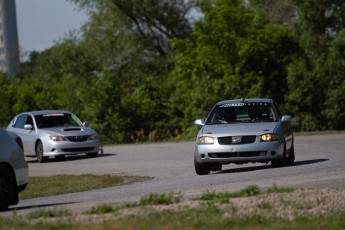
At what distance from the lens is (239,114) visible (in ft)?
77.3

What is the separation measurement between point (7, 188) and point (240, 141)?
7.19 metres

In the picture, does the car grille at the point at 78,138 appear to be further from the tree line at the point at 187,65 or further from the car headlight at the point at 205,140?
the tree line at the point at 187,65

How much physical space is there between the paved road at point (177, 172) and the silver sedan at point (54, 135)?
39cm

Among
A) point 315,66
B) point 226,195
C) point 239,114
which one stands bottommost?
point 226,195

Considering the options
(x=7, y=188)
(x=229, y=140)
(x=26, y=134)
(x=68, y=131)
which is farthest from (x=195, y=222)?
(x=26, y=134)

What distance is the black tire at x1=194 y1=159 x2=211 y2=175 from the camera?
73.6 ft

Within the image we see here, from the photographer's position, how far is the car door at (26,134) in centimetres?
3353

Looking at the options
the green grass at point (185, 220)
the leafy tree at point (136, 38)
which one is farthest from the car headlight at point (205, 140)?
the leafy tree at point (136, 38)

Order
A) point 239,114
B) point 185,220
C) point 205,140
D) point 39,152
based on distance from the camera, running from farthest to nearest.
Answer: point 39,152 → point 239,114 → point 205,140 → point 185,220

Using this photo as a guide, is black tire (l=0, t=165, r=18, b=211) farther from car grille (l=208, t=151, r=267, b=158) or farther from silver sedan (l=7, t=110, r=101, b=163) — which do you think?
silver sedan (l=7, t=110, r=101, b=163)

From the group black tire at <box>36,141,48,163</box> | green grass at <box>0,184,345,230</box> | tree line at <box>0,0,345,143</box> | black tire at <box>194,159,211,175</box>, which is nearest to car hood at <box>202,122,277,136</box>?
black tire at <box>194,159,211,175</box>

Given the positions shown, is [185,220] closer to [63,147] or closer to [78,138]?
[63,147]

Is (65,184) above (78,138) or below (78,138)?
below

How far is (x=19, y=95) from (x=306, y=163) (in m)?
40.7
